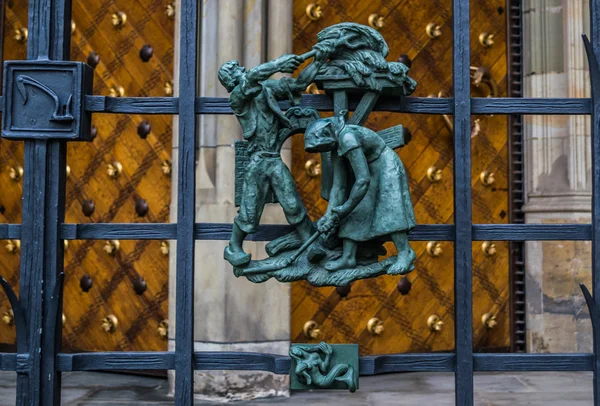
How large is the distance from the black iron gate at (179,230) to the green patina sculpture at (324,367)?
0.18 ft

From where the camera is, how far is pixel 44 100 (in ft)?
9.51

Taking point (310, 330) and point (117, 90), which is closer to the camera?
point (310, 330)

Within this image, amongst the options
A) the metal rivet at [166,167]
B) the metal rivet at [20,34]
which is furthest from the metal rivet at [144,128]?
the metal rivet at [20,34]

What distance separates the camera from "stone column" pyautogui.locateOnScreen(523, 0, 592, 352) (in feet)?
19.8

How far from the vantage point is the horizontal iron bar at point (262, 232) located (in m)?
2.87

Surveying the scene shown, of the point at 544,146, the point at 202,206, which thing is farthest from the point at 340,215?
the point at 544,146

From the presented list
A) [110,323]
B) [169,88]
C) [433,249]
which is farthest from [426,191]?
[110,323]

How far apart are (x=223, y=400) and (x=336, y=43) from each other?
2.94 meters

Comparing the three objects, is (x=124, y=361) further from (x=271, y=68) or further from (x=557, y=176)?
(x=557, y=176)

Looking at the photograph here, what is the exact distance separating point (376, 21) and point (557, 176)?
1.78 meters

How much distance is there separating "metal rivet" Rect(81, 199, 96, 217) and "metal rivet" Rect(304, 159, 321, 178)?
5.53 ft

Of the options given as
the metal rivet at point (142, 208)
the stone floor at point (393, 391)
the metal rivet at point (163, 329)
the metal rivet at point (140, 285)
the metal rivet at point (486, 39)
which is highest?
the metal rivet at point (486, 39)

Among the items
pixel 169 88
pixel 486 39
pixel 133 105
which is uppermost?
pixel 486 39

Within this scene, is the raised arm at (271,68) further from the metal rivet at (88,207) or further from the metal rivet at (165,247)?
the metal rivet at (88,207)
